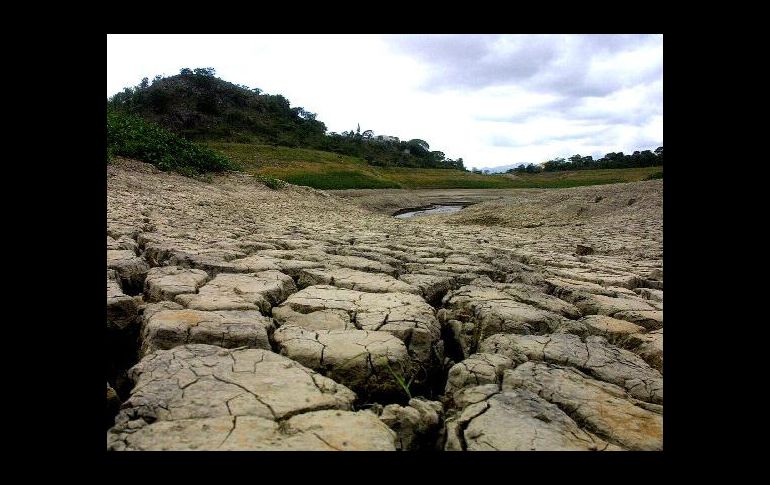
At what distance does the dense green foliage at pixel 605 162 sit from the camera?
104ft

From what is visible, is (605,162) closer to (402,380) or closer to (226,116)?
(226,116)

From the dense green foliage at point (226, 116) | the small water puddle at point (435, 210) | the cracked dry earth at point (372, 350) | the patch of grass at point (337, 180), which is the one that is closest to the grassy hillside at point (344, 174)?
the patch of grass at point (337, 180)

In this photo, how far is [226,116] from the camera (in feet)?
113

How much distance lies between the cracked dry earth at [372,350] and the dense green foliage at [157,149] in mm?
7695

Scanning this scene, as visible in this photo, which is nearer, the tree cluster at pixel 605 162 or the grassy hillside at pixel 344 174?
the grassy hillside at pixel 344 174

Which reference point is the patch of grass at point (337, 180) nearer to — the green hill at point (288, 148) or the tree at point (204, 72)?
the green hill at point (288, 148)

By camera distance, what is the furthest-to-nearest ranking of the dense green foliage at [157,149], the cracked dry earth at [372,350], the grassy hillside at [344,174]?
the grassy hillside at [344,174] < the dense green foliage at [157,149] < the cracked dry earth at [372,350]
